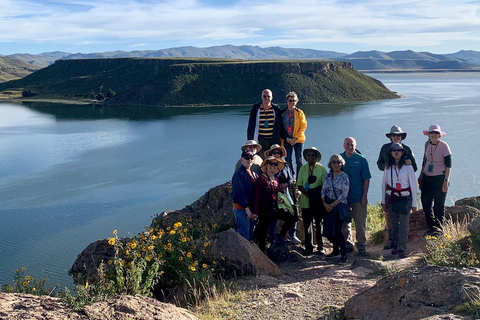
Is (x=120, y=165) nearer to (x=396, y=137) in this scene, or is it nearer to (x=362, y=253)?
(x=362, y=253)

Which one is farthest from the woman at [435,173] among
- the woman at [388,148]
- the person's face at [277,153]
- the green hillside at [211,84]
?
the green hillside at [211,84]

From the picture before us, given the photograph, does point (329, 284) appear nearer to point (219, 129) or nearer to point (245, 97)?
point (219, 129)

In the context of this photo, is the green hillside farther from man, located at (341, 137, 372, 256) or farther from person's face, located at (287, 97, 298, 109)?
man, located at (341, 137, 372, 256)

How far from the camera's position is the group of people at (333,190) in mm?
6125

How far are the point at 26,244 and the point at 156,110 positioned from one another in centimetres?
5126

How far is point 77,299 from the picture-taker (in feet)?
12.1

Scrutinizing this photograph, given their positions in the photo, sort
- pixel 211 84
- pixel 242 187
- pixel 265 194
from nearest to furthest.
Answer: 1. pixel 242 187
2. pixel 265 194
3. pixel 211 84

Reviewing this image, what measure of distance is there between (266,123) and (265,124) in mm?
23

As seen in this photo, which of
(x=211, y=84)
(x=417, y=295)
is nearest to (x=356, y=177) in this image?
(x=417, y=295)

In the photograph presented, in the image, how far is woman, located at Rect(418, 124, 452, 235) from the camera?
21.5ft

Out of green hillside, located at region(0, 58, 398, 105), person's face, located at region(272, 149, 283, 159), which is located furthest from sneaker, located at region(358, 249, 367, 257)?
green hillside, located at region(0, 58, 398, 105)

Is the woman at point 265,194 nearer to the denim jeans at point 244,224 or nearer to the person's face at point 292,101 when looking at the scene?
the denim jeans at point 244,224

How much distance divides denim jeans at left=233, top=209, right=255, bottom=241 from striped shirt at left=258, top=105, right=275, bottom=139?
1.79 meters

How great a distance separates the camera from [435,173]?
671 centimetres
